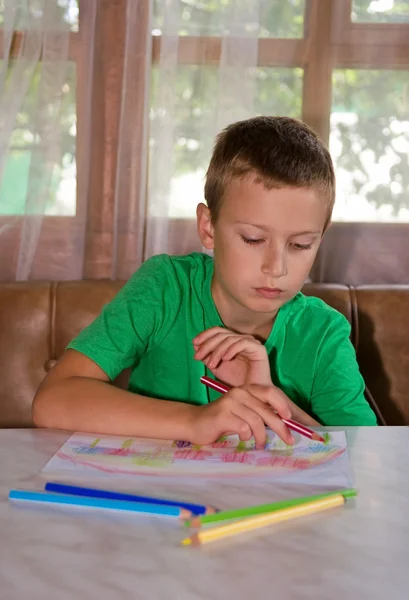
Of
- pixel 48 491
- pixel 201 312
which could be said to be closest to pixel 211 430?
pixel 48 491

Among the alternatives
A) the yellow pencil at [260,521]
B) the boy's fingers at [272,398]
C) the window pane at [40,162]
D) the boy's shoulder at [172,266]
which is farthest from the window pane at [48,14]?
the yellow pencil at [260,521]

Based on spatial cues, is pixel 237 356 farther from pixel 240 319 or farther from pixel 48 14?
pixel 48 14

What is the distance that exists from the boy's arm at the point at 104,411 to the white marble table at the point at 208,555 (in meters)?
0.20

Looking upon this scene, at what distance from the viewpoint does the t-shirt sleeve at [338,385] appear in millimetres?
1294

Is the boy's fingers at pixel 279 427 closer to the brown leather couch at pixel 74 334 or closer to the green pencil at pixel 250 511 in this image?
the green pencil at pixel 250 511

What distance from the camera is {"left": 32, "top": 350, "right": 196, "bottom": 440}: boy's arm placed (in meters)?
1.01

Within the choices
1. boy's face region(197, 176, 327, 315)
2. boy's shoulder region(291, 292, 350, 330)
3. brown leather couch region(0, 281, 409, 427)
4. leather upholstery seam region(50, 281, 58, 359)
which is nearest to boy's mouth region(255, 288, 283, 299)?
boy's face region(197, 176, 327, 315)

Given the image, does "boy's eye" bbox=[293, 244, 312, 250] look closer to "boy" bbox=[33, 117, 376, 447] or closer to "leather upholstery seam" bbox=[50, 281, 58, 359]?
"boy" bbox=[33, 117, 376, 447]

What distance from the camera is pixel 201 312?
4.71 ft

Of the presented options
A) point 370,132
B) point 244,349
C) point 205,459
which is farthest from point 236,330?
point 370,132

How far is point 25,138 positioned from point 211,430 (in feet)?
4.46

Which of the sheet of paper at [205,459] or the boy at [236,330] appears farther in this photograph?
the boy at [236,330]

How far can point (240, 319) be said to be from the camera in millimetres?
1426

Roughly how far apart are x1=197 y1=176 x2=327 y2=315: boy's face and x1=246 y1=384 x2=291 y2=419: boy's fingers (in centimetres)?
20
